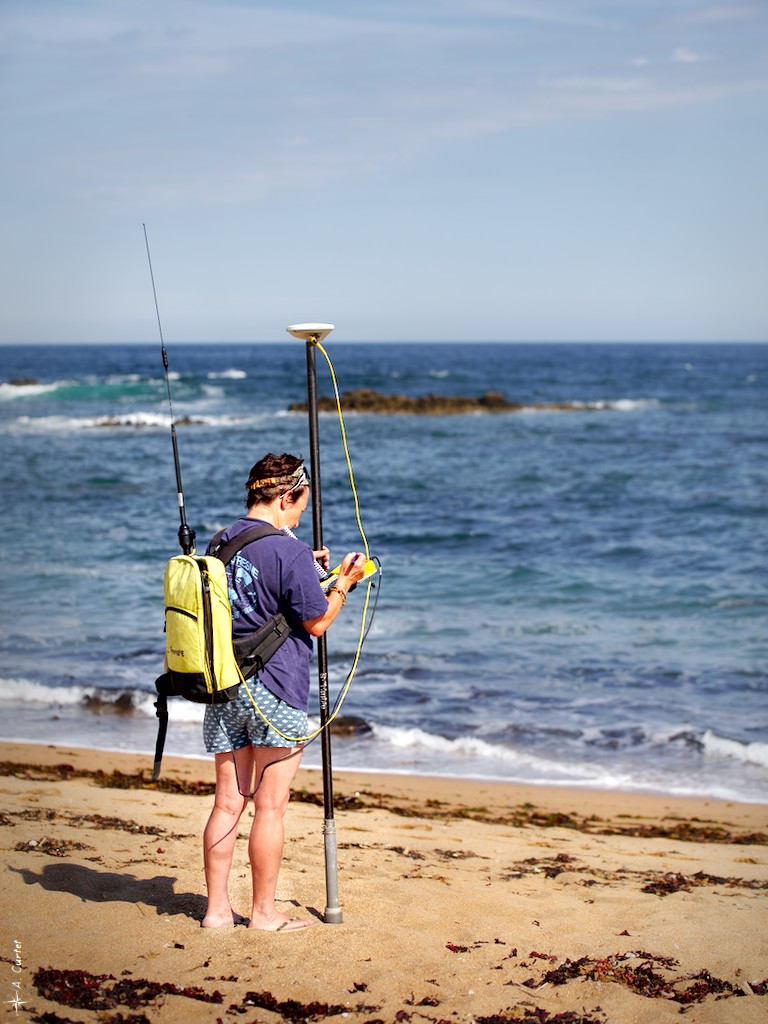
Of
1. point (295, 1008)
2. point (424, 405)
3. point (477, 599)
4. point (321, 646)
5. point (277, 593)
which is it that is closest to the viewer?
point (295, 1008)

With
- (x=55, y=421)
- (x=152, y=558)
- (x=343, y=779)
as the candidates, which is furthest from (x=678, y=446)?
(x=343, y=779)

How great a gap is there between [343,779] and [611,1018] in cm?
406

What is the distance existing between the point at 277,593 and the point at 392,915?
1616 mm

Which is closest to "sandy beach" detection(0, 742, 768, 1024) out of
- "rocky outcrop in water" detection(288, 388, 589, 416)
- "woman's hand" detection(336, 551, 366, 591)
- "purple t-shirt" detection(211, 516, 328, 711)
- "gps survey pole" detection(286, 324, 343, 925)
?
"gps survey pole" detection(286, 324, 343, 925)

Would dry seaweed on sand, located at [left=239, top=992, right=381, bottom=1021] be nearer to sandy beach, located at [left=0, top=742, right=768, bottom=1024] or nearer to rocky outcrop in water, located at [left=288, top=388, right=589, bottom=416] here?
sandy beach, located at [left=0, top=742, right=768, bottom=1024]

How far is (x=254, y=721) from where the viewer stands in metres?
3.78

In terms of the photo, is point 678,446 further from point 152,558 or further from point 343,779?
point 343,779

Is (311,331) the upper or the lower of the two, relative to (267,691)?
upper

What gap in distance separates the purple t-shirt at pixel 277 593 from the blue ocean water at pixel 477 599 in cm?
430

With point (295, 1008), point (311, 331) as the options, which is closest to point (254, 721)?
point (295, 1008)

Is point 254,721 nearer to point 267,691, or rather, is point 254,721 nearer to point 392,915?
point 267,691

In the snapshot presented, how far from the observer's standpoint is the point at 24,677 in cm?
977

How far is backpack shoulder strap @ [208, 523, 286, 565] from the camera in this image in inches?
147

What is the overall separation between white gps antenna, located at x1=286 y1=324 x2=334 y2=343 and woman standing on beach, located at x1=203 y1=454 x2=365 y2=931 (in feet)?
1.84
